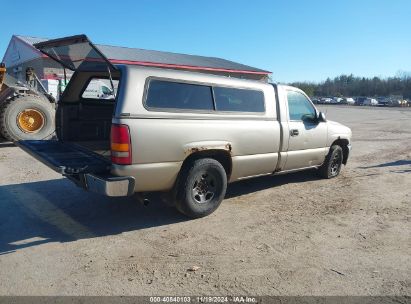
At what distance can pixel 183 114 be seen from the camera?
469 centimetres

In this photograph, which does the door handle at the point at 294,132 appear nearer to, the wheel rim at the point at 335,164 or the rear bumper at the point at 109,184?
the wheel rim at the point at 335,164

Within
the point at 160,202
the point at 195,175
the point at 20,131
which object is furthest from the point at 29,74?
the point at 195,175

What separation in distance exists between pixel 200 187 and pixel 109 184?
4.62 feet

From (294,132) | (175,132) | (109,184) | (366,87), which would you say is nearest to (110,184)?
(109,184)

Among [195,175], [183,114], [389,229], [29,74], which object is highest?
[29,74]

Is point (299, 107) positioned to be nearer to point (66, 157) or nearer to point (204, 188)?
point (204, 188)

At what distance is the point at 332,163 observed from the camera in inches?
297

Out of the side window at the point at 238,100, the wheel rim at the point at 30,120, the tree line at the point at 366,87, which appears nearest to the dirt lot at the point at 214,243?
the side window at the point at 238,100

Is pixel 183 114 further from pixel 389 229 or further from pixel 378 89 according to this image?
pixel 378 89

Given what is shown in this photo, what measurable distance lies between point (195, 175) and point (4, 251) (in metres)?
2.29

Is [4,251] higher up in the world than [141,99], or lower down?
lower down

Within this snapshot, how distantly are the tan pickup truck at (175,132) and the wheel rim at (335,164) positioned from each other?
59cm

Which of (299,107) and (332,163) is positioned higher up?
(299,107)

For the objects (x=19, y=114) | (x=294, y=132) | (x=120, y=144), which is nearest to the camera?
(x=120, y=144)
